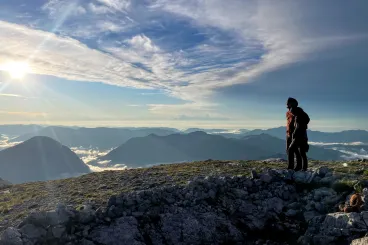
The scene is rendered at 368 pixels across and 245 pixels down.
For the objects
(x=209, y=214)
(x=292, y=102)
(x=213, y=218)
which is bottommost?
(x=213, y=218)

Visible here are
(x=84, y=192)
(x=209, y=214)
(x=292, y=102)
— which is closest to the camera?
(x=209, y=214)

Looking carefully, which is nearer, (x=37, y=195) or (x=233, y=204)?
(x=233, y=204)

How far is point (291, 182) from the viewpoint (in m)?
16.5

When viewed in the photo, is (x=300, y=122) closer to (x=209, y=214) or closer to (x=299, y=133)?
(x=299, y=133)

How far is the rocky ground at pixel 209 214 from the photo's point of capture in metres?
11.9

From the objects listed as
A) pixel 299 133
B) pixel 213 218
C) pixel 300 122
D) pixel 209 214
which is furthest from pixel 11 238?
pixel 300 122

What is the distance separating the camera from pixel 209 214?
549 inches

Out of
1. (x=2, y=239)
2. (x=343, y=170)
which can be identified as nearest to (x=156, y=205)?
(x=2, y=239)

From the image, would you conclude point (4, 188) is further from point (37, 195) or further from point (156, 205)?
point (156, 205)

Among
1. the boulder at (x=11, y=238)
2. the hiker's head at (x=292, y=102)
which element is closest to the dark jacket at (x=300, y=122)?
the hiker's head at (x=292, y=102)

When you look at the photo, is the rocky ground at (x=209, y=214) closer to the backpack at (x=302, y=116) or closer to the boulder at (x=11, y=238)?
the boulder at (x=11, y=238)

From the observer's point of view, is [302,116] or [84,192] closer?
[302,116]

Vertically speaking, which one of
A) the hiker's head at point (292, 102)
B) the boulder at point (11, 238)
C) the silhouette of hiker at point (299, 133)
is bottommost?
the boulder at point (11, 238)

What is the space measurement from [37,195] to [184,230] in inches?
449
